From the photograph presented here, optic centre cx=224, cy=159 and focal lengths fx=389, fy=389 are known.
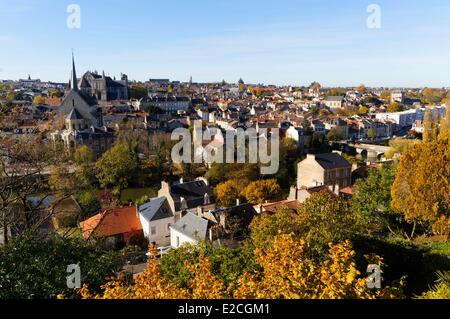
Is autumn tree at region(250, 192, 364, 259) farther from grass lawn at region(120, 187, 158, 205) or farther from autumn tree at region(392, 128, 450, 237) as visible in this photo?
grass lawn at region(120, 187, 158, 205)

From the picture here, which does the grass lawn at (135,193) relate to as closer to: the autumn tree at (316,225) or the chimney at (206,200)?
the chimney at (206,200)

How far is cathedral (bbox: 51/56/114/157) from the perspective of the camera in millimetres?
40062

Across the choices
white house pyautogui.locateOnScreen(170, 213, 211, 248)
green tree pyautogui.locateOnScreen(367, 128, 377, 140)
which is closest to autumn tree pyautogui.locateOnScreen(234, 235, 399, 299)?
white house pyautogui.locateOnScreen(170, 213, 211, 248)

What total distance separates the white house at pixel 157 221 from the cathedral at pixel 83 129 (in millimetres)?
14759

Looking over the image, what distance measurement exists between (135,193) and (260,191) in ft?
37.3

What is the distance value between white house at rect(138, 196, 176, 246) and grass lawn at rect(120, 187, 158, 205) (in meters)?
8.86

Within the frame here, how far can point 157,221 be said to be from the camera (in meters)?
21.9

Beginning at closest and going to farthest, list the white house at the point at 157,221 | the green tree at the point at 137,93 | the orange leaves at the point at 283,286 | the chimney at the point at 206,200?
1. the orange leaves at the point at 283,286
2. the white house at the point at 157,221
3. the chimney at the point at 206,200
4. the green tree at the point at 137,93

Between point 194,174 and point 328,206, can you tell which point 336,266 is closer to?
point 328,206

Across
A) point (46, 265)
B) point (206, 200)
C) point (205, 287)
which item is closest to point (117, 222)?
point (206, 200)

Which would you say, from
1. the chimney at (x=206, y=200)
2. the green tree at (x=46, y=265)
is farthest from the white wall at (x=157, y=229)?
the green tree at (x=46, y=265)

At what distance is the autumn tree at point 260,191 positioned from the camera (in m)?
27.4
